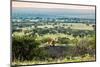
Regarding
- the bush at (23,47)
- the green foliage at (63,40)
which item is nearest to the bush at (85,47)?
the green foliage at (63,40)

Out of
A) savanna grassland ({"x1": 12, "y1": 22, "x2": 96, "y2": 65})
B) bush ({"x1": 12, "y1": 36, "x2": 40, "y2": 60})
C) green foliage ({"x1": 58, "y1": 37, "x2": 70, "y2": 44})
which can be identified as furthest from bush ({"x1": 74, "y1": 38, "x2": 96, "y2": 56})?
bush ({"x1": 12, "y1": 36, "x2": 40, "y2": 60})

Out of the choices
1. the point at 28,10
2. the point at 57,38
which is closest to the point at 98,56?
the point at 57,38

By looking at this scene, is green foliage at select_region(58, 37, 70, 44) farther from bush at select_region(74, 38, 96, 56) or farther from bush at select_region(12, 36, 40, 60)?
bush at select_region(12, 36, 40, 60)

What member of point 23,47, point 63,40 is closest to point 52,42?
point 63,40

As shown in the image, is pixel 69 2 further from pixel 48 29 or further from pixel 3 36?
pixel 3 36

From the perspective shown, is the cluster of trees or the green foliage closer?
the cluster of trees

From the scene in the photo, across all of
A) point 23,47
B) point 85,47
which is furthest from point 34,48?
point 85,47

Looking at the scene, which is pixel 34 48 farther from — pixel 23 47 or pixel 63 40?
pixel 63 40

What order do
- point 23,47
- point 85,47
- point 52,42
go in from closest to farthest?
1. point 23,47
2. point 52,42
3. point 85,47

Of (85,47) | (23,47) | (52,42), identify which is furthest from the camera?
(85,47)

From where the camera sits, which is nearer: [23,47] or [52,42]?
[23,47]

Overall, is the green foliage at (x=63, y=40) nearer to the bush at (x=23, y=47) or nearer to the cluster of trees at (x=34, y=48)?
the cluster of trees at (x=34, y=48)
